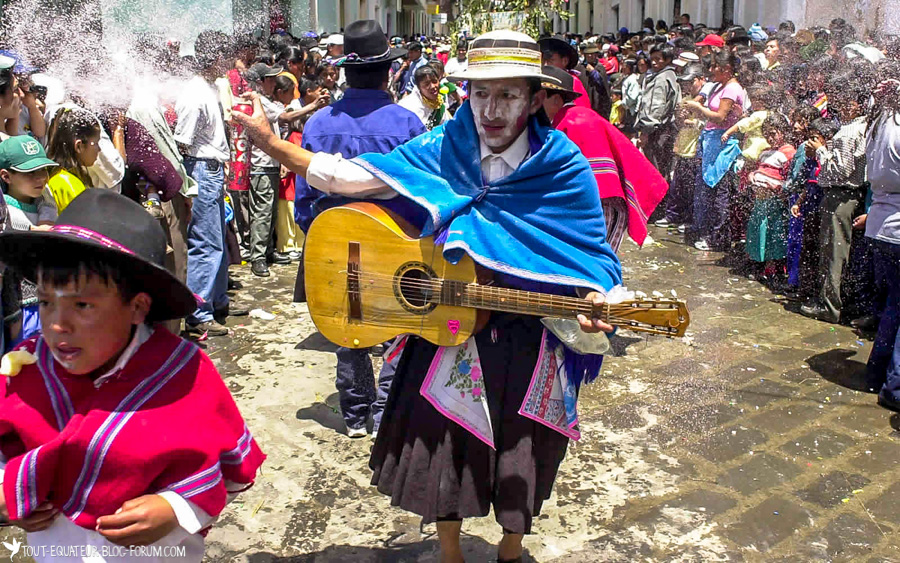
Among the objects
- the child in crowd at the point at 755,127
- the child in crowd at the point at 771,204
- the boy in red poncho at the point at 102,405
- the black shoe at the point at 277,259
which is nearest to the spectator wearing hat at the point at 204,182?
the black shoe at the point at 277,259

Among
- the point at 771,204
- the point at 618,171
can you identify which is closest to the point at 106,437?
the point at 618,171

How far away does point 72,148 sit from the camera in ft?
14.8

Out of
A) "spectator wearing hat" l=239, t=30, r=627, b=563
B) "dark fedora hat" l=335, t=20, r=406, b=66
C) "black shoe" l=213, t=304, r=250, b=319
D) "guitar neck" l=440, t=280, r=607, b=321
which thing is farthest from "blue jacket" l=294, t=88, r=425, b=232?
"black shoe" l=213, t=304, r=250, b=319

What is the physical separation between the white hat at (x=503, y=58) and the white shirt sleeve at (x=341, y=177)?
0.51 meters

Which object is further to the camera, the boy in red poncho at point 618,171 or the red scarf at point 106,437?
the boy in red poncho at point 618,171

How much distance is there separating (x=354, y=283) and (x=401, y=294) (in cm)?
20

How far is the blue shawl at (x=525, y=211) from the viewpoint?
289 cm

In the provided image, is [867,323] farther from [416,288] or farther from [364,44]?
[416,288]

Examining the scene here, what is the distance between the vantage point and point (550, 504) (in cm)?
400

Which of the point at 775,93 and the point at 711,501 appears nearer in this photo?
the point at 711,501

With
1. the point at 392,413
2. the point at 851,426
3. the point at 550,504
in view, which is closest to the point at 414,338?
the point at 392,413

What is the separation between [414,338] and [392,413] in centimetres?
29

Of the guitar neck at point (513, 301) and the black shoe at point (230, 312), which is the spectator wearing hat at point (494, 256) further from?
the black shoe at point (230, 312)

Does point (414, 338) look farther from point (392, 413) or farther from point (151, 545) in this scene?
point (151, 545)
